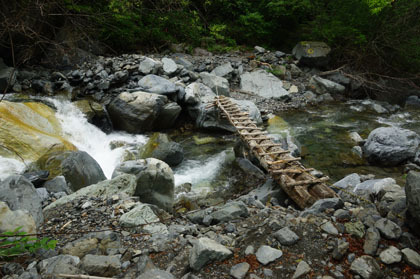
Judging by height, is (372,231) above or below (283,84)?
above

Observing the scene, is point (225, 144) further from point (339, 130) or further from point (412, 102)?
point (412, 102)

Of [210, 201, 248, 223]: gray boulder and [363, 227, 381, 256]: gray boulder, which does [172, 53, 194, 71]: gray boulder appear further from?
[363, 227, 381, 256]: gray boulder

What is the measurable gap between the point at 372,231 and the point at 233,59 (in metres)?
12.1

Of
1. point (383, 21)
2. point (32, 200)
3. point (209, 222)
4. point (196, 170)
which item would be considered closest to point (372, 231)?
point (209, 222)

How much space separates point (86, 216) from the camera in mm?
3111

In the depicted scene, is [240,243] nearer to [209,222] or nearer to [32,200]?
[209,222]

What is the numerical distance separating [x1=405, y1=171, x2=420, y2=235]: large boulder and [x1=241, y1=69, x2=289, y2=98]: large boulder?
9452 millimetres

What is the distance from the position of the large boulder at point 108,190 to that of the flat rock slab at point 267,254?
2202mm

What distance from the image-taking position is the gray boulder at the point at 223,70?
11.6 m

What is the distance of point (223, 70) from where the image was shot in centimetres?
1179

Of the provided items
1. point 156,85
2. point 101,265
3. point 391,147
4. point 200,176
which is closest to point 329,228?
point 101,265

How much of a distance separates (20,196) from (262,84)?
10.4 metres

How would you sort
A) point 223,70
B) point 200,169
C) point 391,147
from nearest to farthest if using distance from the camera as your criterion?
point 391,147
point 200,169
point 223,70

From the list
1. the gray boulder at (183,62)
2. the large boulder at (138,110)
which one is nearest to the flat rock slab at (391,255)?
the large boulder at (138,110)
